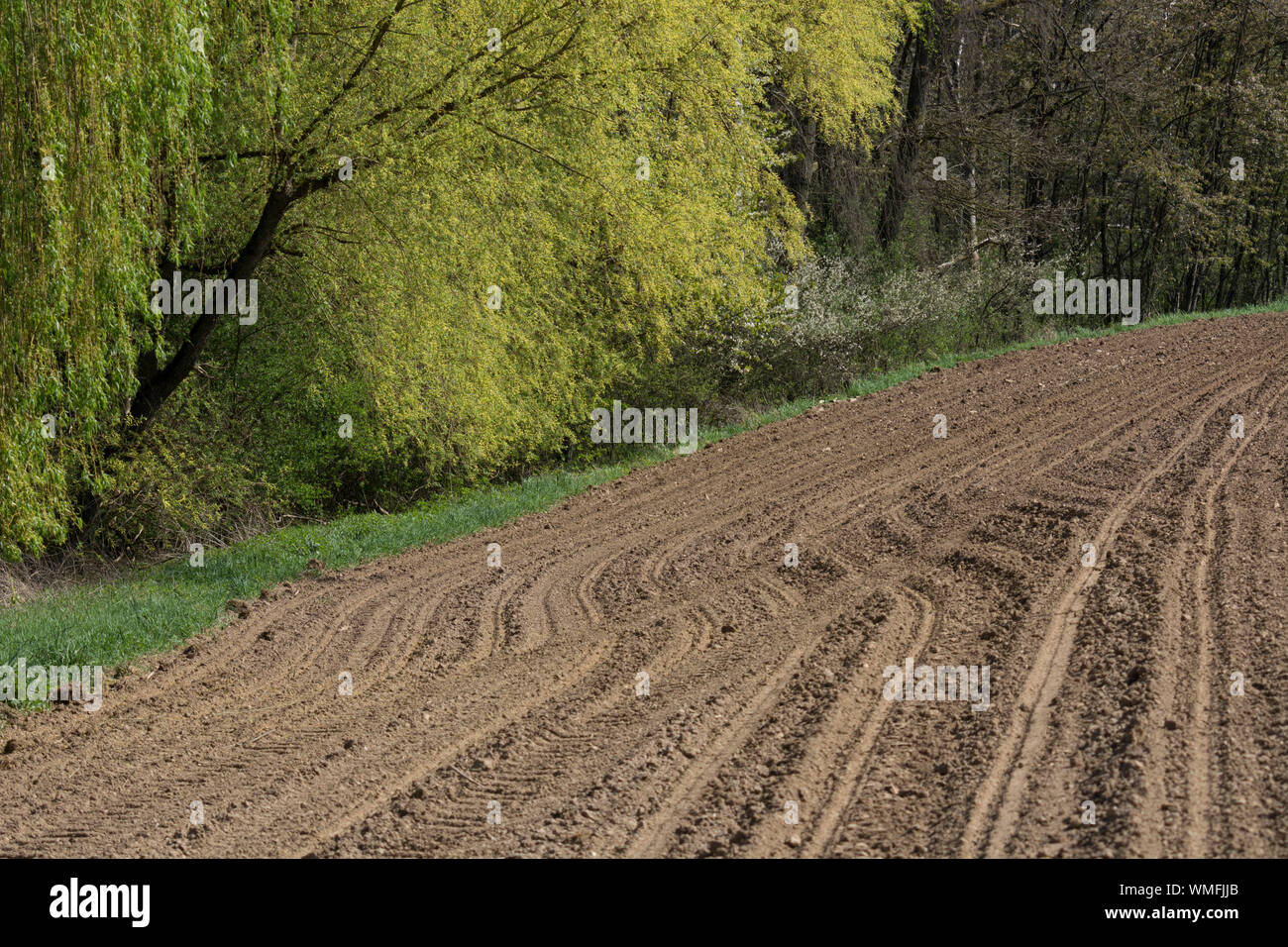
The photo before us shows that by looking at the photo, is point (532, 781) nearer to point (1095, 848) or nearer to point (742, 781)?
point (742, 781)

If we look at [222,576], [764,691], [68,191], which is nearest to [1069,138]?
[222,576]

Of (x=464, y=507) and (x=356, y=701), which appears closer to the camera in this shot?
(x=356, y=701)

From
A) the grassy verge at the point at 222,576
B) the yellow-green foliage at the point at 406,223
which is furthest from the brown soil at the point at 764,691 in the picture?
the yellow-green foliage at the point at 406,223

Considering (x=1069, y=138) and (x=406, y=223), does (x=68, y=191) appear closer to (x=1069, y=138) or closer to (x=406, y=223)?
(x=406, y=223)

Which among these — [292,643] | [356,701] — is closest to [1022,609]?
[356,701]

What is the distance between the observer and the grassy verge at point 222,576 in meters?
9.30

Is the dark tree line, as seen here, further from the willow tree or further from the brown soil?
the willow tree

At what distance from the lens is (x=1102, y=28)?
2817 centimetres

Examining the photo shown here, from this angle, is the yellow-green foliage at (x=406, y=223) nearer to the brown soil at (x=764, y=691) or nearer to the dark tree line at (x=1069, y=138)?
the brown soil at (x=764, y=691)

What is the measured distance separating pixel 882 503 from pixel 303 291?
276 inches

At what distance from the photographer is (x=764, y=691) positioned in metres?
7.24

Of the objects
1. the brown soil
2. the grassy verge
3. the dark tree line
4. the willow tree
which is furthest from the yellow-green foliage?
the dark tree line

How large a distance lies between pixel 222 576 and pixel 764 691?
6911 mm
